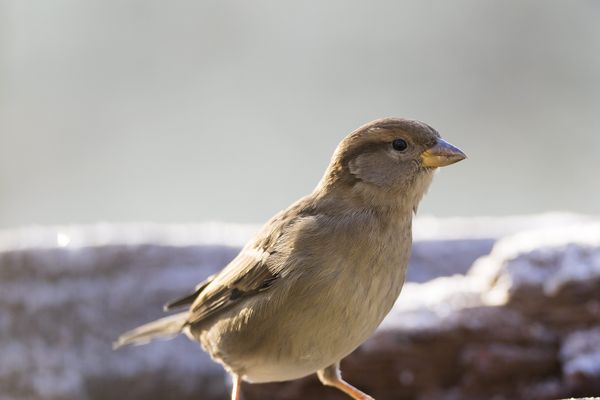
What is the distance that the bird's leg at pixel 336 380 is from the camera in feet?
12.2

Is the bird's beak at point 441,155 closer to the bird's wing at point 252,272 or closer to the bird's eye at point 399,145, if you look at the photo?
the bird's eye at point 399,145

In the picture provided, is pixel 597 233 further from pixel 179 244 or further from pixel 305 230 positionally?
pixel 179 244

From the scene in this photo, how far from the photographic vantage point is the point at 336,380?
3777mm

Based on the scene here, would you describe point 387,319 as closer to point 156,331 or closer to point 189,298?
point 189,298

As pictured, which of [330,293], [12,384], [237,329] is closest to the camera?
[330,293]

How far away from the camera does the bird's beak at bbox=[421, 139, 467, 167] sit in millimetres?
3410

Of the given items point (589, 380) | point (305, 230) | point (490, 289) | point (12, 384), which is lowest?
point (12, 384)

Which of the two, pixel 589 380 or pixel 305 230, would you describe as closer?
pixel 305 230

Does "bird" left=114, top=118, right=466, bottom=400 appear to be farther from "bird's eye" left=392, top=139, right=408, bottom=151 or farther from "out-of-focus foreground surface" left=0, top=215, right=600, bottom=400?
"out-of-focus foreground surface" left=0, top=215, right=600, bottom=400

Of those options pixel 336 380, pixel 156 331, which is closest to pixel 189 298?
pixel 156 331

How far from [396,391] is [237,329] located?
30.3 inches

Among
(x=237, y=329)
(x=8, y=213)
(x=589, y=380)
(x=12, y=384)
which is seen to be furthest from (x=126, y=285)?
(x=8, y=213)

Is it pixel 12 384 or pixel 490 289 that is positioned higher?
pixel 490 289

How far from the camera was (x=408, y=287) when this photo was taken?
4543mm
